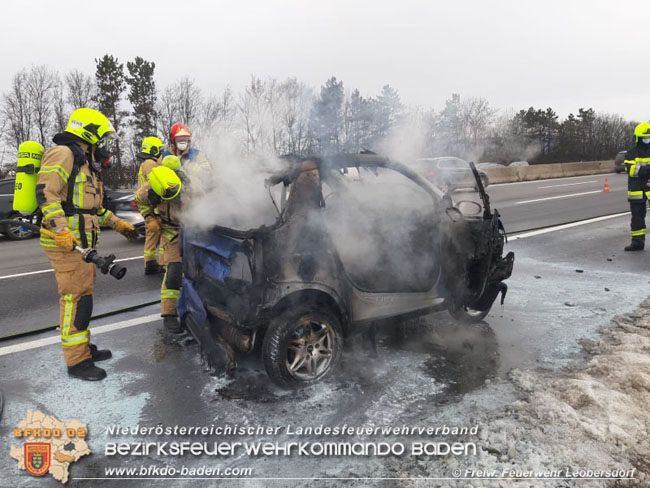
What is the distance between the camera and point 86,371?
3494mm

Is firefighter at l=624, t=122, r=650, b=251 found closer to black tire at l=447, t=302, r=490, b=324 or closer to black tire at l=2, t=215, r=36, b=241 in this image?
black tire at l=447, t=302, r=490, b=324

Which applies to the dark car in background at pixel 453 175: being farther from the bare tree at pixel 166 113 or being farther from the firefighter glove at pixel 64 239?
the bare tree at pixel 166 113

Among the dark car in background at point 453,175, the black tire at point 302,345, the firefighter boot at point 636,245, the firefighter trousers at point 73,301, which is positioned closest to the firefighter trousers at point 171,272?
the firefighter trousers at point 73,301

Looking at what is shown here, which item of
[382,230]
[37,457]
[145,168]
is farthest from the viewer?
[145,168]

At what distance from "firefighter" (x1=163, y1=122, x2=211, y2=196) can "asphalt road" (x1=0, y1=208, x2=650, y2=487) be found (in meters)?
1.40

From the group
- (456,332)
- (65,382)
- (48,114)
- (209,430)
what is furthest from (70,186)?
(48,114)

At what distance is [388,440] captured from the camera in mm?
2689

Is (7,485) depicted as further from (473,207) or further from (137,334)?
(473,207)

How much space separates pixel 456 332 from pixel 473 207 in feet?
3.83

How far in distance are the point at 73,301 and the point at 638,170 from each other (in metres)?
8.02

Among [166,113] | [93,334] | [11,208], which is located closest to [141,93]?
[166,113]

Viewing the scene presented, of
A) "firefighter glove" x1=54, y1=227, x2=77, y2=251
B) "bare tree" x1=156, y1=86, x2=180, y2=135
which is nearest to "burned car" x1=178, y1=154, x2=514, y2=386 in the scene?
"firefighter glove" x1=54, y1=227, x2=77, y2=251

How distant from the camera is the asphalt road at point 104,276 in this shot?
16.7 feet

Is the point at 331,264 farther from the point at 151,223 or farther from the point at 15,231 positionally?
the point at 15,231
